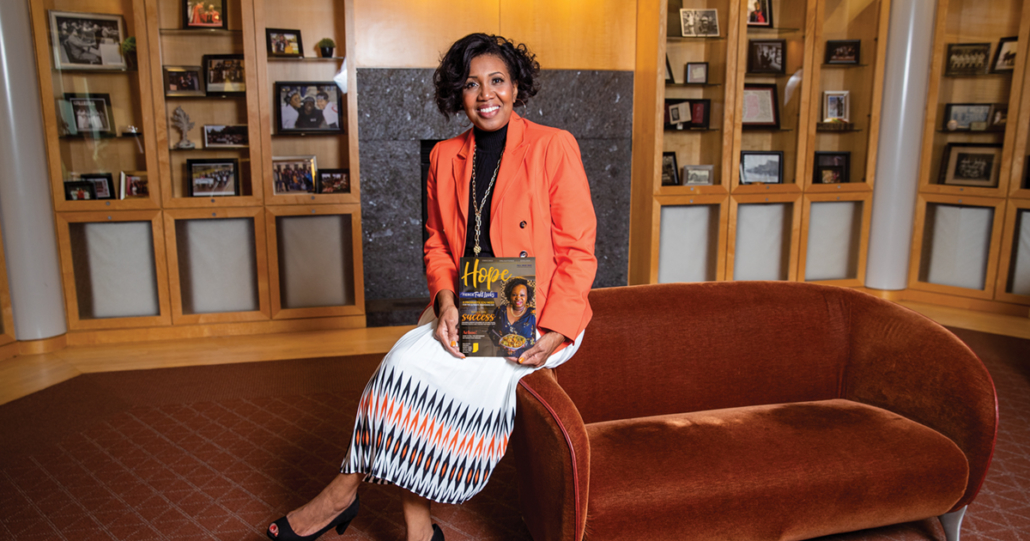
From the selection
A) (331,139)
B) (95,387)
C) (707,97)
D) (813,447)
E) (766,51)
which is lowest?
(95,387)

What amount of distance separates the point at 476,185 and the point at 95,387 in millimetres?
2541

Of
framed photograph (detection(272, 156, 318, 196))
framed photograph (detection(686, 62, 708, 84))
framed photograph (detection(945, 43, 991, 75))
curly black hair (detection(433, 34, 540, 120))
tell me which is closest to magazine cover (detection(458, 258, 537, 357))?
curly black hair (detection(433, 34, 540, 120))

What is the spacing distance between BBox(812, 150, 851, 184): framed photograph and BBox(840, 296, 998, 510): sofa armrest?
3044 mm

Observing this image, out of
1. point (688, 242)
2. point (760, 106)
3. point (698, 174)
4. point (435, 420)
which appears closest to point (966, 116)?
point (760, 106)

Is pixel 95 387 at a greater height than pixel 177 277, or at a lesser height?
lesser

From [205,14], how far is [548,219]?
126 inches

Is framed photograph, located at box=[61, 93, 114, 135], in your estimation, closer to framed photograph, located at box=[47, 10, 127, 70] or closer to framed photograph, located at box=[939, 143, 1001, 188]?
framed photograph, located at box=[47, 10, 127, 70]

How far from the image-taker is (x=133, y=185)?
3.97 meters

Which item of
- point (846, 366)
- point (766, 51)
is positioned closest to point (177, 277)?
point (846, 366)

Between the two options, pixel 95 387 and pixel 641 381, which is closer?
pixel 641 381

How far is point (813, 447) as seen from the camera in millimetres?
1782

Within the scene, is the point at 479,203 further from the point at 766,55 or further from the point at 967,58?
the point at 967,58

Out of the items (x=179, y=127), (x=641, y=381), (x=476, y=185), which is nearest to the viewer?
(x=476, y=185)

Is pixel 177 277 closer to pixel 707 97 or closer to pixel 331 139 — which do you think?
pixel 331 139
